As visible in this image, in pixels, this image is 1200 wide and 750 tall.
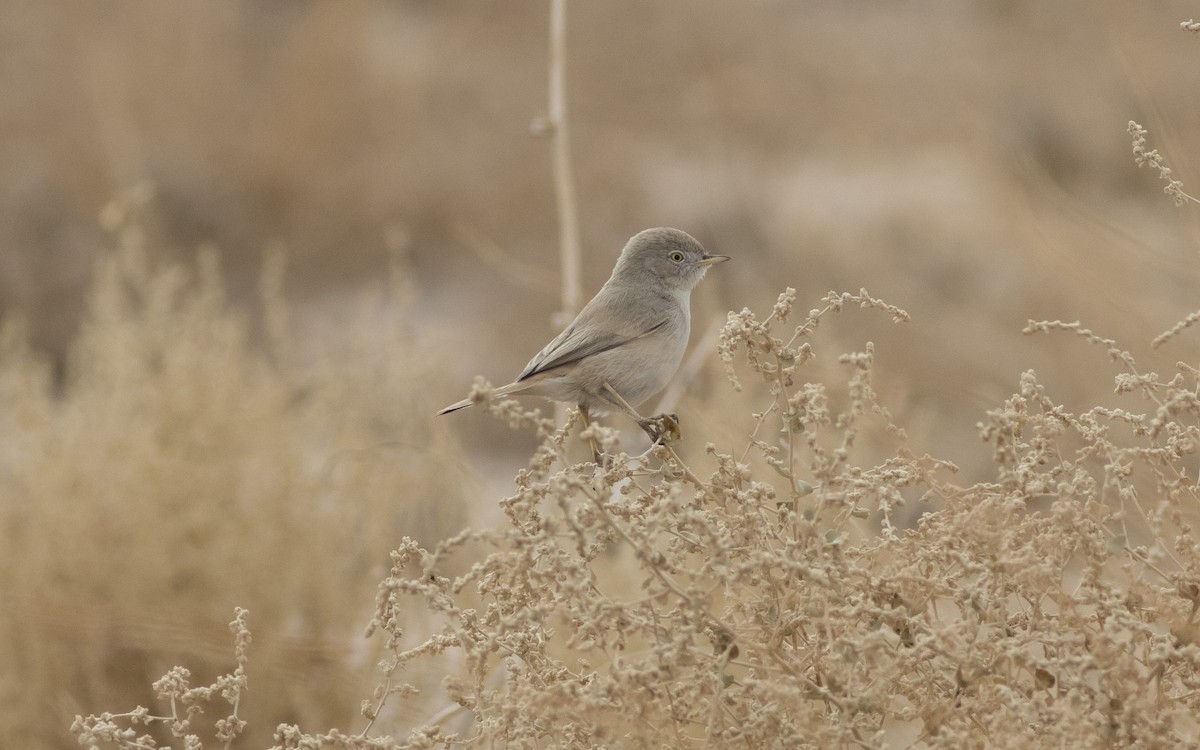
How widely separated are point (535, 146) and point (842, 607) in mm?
13890

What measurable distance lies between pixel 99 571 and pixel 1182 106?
9.26 meters

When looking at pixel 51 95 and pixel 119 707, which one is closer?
pixel 119 707

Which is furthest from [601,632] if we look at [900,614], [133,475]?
[133,475]

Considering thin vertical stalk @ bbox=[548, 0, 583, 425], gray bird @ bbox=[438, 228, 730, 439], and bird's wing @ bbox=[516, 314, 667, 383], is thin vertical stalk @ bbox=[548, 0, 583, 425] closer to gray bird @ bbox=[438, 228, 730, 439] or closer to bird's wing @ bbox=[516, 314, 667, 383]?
gray bird @ bbox=[438, 228, 730, 439]

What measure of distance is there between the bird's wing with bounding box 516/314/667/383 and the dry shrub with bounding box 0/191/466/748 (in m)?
1.36

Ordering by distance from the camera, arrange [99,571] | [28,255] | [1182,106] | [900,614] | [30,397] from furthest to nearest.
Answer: [28,255]
[1182,106]
[30,397]
[99,571]
[900,614]

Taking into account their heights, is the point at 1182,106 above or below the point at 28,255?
below

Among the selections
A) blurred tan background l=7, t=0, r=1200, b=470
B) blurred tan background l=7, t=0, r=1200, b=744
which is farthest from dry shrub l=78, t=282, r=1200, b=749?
blurred tan background l=7, t=0, r=1200, b=470

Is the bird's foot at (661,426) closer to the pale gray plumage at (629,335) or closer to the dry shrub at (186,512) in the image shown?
the pale gray plumage at (629,335)

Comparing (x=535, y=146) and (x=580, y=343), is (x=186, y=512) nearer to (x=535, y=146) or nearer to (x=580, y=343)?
(x=580, y=343)

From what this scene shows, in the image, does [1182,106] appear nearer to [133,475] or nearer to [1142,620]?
[133,475]

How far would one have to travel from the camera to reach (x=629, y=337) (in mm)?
2447

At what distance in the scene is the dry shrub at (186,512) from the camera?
4.01 metres

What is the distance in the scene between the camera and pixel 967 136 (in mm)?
10297
